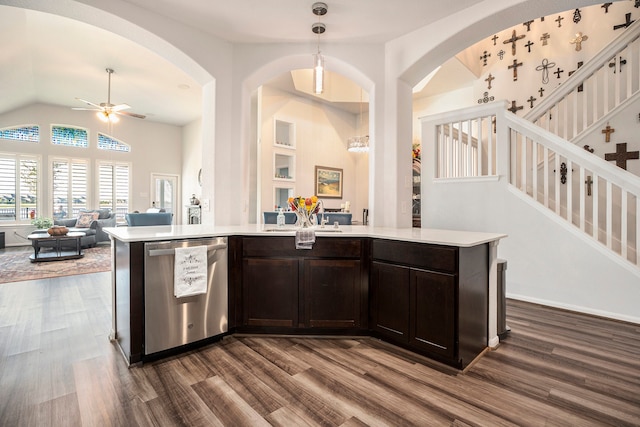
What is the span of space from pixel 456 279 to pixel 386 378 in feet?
2.70

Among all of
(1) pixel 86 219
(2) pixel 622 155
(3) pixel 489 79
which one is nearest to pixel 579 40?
(3) pixel 489 79

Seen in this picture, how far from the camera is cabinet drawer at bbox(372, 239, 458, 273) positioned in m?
2.21

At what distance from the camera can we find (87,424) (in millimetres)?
1627

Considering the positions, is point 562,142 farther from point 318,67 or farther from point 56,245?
point 56,245

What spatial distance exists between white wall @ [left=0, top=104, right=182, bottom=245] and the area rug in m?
2.36

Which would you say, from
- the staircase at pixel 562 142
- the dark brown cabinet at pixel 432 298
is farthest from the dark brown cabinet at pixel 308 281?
the staircase at pixel 562 142

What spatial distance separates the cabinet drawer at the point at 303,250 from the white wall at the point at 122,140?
8.57 m

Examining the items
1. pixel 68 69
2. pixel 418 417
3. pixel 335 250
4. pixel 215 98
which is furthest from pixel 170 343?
pixel 68 69

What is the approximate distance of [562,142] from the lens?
145 inches

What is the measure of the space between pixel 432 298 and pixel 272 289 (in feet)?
4.32

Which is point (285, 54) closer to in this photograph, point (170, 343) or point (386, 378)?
point (170, 343)

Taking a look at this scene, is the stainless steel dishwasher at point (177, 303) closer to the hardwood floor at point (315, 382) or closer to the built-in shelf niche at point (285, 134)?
the hardwood floor at point (315, 382)

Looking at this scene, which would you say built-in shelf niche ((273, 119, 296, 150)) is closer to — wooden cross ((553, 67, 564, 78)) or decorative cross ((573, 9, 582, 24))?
wooden cross ((553, 67, 564, 78))

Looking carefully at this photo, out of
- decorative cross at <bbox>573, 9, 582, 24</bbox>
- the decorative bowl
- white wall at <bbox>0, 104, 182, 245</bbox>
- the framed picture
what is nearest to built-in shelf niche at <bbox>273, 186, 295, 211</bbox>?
the framed picture
